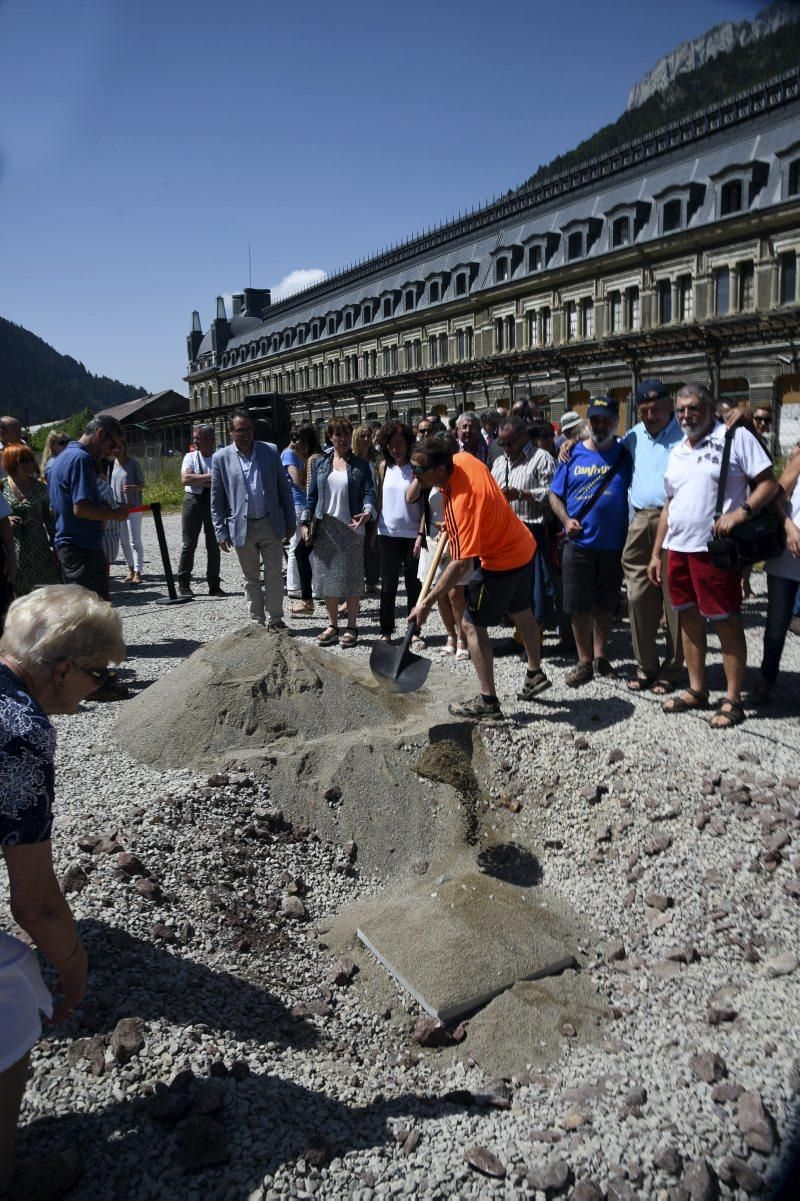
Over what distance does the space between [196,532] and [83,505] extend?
4.18 m

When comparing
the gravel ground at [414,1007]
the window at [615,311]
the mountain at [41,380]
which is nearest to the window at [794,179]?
the window at [615,311]

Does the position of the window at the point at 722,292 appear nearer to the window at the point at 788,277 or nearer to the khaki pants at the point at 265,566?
the window at the point at 788,277

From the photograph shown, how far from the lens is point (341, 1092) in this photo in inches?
123

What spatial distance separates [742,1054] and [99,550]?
5953 mm

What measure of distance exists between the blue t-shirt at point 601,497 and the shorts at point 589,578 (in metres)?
0.07

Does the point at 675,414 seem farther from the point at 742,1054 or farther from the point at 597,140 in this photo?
the point at 597,140

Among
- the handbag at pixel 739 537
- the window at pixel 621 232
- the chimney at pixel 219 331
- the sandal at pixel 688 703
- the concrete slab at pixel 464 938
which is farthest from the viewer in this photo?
the chimney at pixel 219 331

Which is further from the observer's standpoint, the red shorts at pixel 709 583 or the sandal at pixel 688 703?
the sandal at pixel 688 703

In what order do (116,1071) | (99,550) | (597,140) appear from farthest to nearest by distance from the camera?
(597,140) → (99,550) → (116,1071)

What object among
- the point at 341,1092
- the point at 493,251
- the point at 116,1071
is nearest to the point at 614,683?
the point at 341,1092

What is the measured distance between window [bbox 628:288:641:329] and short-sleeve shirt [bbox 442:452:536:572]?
114 ft

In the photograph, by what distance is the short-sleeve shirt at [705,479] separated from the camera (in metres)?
5.54

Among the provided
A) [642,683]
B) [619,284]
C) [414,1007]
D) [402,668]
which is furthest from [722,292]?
[414,1007]

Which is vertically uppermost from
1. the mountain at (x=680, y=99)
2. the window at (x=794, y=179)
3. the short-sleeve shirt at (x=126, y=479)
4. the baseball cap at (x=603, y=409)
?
the mountain at (x=680, y=99)
